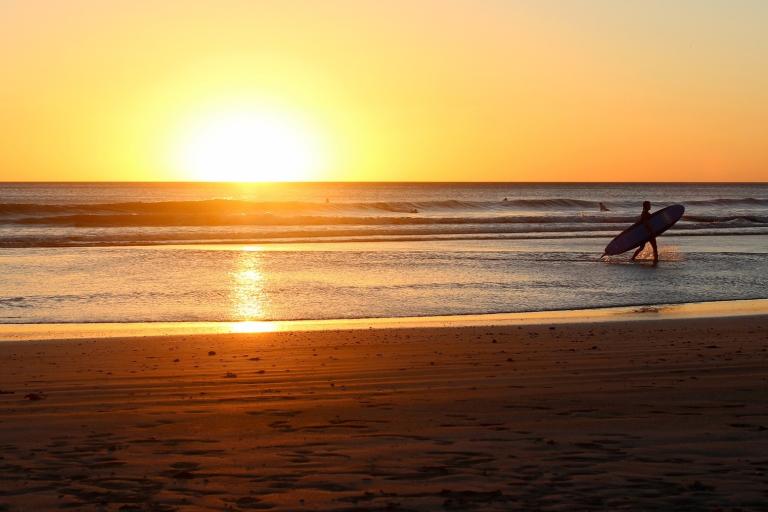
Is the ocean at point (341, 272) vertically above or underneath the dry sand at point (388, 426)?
underneath

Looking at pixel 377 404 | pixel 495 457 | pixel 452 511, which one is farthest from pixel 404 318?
pixel 452 511

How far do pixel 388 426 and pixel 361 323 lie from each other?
6.15m

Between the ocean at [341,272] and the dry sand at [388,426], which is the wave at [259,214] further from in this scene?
the dry sand at [388,426]

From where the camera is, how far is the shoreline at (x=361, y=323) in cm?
1130

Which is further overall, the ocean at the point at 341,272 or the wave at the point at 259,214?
the wave at the point at 259,214

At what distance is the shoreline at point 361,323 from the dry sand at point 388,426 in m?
1.46

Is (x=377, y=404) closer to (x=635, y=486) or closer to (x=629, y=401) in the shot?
(x=629, y=401)

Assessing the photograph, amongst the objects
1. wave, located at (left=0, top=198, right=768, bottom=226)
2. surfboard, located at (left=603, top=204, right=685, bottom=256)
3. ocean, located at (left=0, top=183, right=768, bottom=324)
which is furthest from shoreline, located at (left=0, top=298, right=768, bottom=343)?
wave, located at (left=0, top=198, right=768, bottom=226)

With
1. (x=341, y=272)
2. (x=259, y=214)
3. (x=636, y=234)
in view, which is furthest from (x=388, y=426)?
(x=259, y=214)

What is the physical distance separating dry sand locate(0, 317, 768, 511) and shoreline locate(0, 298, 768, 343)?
57.4 inches

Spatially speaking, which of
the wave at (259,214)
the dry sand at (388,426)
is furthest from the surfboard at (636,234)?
the wave at (259,214)

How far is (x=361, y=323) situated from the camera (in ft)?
40.2

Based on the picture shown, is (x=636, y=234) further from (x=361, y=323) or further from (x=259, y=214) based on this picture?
(x=259, y=214)

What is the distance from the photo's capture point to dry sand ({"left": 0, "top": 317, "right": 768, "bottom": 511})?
479 centimetres
